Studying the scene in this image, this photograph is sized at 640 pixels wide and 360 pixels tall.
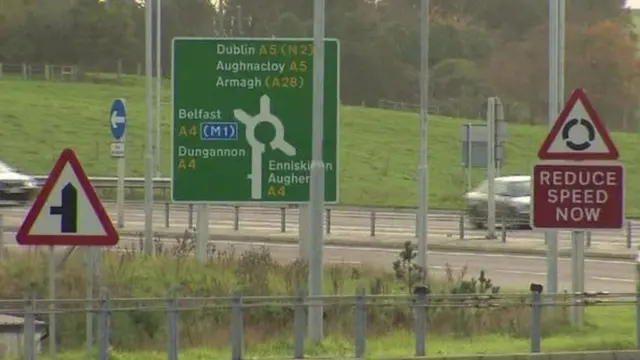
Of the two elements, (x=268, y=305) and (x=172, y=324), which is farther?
(x=268, y=305)

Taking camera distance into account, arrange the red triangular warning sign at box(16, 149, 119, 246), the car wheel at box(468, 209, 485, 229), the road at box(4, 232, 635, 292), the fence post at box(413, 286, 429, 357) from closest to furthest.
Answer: the red triangular warning sign at box(16, 149, 119, 246)
the fence post at box(413, 286, 429, 357)
the road at box(4, 232, 635, 292)
the car wheel at box(468, 209, 485, 229)

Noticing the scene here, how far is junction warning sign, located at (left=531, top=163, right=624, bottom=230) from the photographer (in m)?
15.4

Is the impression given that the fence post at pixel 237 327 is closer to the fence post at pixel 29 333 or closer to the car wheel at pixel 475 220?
the fence post at pixel 29 333

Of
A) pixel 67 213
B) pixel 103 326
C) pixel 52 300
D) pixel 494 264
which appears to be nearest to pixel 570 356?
pixel 103 326

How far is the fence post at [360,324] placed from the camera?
556 inches

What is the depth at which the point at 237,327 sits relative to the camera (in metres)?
14.1

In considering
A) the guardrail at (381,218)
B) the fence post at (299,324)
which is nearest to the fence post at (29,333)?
the fence post at (299,324)

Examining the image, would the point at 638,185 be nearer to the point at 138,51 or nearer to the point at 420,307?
the point at 138,51

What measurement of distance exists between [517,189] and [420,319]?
91.6ft

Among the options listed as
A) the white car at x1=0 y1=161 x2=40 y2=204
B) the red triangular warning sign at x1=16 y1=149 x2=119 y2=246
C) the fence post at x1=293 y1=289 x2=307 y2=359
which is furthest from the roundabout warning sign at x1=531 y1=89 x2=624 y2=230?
the white car at x1=0 y1=161 x2=40 y2=204

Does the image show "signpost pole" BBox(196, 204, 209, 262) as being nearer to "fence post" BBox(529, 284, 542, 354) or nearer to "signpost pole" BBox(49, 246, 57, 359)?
"signpost pole" BBox(49, 246, 57, 359)

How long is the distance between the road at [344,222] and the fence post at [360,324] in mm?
22278

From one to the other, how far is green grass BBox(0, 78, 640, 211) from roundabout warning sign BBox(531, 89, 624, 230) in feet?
127

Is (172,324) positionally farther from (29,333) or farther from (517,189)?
(517,189)
